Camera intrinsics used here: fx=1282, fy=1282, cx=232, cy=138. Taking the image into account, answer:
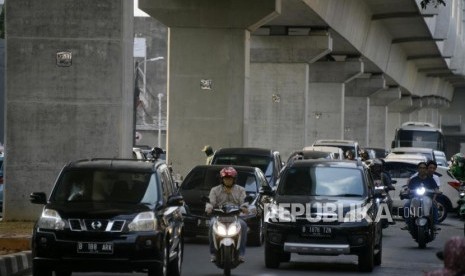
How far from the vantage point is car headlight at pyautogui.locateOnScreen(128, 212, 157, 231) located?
599 inches

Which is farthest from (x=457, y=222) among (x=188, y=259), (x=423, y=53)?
(x=423, y=53)

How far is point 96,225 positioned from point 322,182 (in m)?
5.16

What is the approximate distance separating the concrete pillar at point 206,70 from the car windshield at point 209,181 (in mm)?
14363

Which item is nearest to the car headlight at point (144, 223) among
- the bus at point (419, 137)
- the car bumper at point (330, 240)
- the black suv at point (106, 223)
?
the black suv at point (106, 223)

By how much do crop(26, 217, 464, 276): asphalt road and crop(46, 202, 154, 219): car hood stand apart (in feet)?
5.11

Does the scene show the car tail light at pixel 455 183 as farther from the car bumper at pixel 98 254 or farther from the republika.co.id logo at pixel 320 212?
the car bumper at pixel 98 254

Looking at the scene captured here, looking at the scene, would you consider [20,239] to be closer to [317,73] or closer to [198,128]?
[198,128]

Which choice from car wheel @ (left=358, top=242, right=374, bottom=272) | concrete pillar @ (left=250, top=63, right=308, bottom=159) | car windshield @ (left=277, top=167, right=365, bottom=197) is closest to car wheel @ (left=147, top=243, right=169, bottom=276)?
car wheel @ (left=358, top=242, right=374, bottom=272)

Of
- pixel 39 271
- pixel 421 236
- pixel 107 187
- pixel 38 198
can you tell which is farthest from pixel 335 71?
pixel 39 271

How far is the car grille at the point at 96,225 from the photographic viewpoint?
598 inches

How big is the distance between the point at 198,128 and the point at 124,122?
13.8m

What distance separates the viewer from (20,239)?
1978cm

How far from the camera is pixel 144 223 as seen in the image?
15.3 m

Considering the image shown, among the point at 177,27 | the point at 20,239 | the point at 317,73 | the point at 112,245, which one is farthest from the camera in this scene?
the point at 317,73
